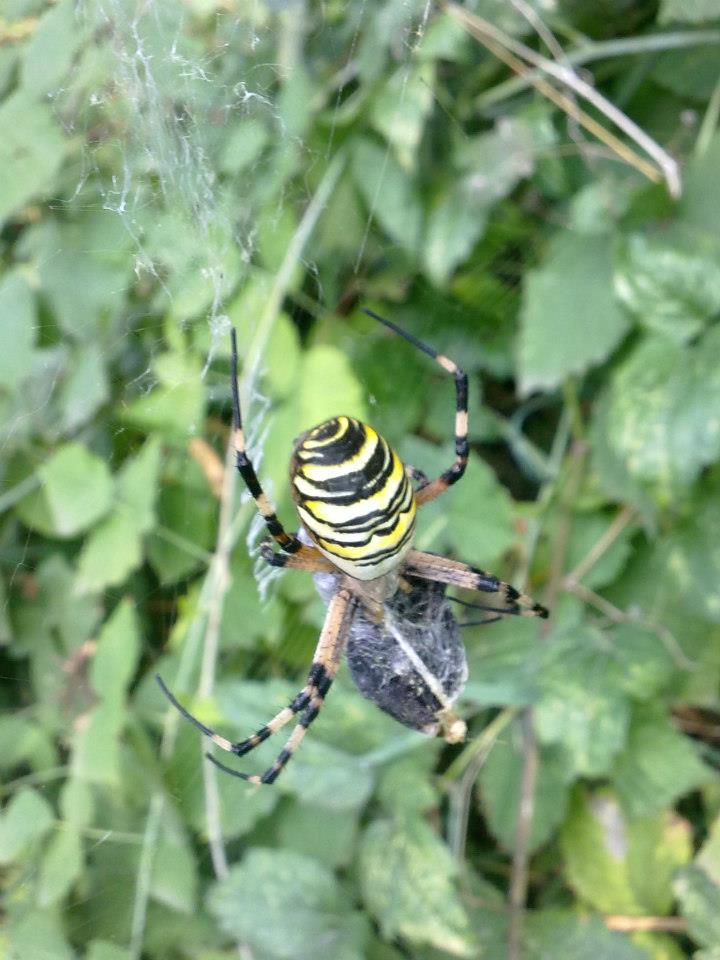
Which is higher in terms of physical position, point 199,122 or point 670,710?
point 199,122

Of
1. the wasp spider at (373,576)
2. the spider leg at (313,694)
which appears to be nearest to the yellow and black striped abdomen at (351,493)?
the wasp spider at (373,576)

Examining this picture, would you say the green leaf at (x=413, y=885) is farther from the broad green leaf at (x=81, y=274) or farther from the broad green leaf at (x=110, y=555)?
the broad green leaf at (x=81, y=274)

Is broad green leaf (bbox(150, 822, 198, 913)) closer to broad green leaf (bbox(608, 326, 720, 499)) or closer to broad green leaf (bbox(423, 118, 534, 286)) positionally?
broad green leaf (bbox(608, 326, 720, 499))

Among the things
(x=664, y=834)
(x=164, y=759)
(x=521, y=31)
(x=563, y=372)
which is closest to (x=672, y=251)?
(x=563, y=372)

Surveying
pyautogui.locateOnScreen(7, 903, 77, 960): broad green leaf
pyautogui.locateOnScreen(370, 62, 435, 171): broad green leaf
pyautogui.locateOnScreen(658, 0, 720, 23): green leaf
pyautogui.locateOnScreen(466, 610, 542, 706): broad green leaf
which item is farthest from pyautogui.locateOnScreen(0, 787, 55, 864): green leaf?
pyautogui.locateOnScreen(658, 0, 720, 23): green leaf

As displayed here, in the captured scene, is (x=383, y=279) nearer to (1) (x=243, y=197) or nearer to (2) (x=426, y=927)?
(1) (x=243, y=197)

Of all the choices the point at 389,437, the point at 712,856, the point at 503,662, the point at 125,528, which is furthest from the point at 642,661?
the point at 125,528

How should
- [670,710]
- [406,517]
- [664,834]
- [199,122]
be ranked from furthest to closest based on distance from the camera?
[670,710] → [664,834] → [199,122] → [406,517]

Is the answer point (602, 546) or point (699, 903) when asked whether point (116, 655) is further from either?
point (699, 903)
